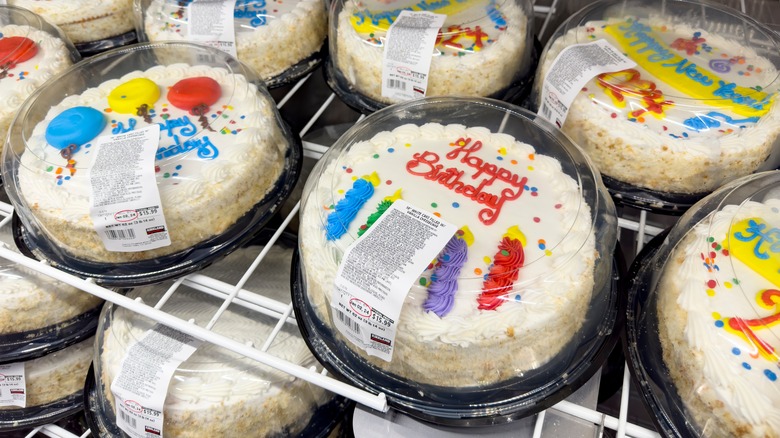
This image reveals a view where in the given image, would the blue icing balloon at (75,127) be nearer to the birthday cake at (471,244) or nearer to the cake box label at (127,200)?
the cake box label at (127,200)

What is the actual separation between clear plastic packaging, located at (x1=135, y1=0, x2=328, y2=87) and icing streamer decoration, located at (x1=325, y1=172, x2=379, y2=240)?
587 mm

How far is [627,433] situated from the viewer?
1037 mm

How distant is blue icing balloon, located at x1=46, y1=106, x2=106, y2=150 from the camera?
1328mm

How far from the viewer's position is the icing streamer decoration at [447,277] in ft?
3.28

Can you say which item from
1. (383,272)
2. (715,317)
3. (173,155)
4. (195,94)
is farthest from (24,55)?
(715,317)

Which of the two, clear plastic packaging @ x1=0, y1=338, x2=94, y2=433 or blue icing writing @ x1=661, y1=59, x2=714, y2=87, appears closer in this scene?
blue icing writing @ x1=661, y1=59, x2=714, y2=87

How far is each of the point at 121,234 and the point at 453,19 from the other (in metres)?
0.95

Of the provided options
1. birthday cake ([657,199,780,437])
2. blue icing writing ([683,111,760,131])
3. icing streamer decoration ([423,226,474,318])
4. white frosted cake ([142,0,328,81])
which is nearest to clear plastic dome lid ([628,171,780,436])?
birthday cake ([657,199,780,437])

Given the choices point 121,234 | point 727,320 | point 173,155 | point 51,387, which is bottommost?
point 51,387

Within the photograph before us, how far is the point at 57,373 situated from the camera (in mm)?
1603

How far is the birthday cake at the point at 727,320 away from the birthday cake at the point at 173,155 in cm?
92

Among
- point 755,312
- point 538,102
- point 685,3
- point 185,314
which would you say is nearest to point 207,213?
point 185,314

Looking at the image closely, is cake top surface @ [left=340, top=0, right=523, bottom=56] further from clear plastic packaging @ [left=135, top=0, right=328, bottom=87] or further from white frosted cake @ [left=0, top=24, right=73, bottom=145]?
white frosted cake @ [left=0, top=24, right=73, bottom=145]

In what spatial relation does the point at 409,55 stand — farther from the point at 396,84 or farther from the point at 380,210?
the point at 380,210
